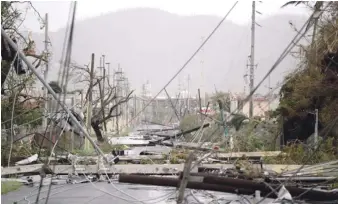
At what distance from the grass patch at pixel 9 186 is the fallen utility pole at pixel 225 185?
11.4ft

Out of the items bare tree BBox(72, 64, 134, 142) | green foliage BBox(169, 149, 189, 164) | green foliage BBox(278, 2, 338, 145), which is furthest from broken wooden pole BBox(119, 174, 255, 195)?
bare tree BBox(72, 64, 134, 142)

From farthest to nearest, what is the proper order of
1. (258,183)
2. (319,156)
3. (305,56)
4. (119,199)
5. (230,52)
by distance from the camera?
(230,52) < (305,56) < (319,156) < (119,199) < (258,183)

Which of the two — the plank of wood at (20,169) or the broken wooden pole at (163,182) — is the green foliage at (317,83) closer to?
the broken wooden pole at (163,182)

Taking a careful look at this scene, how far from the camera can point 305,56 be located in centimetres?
909

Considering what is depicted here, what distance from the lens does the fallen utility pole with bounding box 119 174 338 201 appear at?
3234mm

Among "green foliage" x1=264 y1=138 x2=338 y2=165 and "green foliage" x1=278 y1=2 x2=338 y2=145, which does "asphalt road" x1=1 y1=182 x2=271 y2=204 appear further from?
"green foliage" x1=264 y1=138 x2=338 y2=165

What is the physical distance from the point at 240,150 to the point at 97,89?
9.62 meters

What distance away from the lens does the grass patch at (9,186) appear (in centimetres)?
611

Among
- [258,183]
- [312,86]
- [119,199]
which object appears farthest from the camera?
[312,86]

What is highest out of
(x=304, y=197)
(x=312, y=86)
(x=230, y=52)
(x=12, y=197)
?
(x=230, y=52)

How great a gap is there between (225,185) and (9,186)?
4.02 meters

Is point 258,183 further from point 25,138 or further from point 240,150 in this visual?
point 25,138

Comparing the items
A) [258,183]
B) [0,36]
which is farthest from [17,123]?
[258,183]

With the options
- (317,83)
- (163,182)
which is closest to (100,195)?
(163,182)
